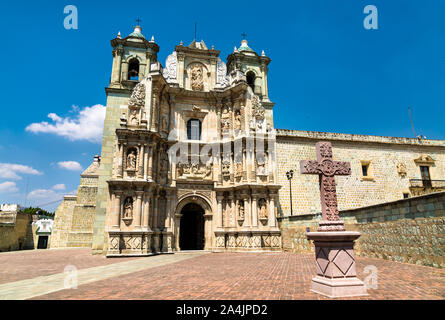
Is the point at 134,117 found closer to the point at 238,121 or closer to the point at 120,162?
the point at 120,162

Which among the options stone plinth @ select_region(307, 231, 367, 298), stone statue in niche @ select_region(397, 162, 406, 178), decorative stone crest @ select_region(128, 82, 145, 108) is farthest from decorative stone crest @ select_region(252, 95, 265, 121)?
stone plinth @ select_region(307, 231, 367, 298)

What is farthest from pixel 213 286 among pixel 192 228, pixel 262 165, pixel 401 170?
pixel 401 170

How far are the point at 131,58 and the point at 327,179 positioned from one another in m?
21.8

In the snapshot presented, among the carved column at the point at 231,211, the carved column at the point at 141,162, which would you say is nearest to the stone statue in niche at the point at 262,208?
the carved column at the point at 231,211

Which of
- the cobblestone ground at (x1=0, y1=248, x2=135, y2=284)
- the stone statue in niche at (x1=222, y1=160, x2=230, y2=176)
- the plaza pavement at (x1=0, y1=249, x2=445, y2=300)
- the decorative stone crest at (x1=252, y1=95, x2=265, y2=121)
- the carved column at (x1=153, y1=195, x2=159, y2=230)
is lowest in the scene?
the cobblestone ground at (x1=0, y1=248, x2=135, y2=284)

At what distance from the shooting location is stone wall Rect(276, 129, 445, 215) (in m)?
23.4

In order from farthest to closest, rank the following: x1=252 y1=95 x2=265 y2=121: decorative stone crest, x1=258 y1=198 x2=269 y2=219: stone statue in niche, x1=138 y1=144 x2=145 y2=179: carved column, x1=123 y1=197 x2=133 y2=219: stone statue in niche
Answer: x1=252 y1=95 x2=265 y2=121: decorative stone crest
x1=258 y1=198 x2=269 y2=219: stone statue in niche
x1=138 y1=144 x2=145 y2=179: carved column
x1=123 y1=197 x2=133 y2=219: stone statue in niche

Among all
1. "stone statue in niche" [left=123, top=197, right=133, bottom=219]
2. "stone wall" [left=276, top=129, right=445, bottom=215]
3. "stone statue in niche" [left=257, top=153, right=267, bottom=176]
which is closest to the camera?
"stone statue in niche" [left=123, top=197, right=133, bottom=219]

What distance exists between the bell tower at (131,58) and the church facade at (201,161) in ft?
0.28

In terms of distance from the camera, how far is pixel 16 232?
2827 cm

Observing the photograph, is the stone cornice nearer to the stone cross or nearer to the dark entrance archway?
the dark entrance archway

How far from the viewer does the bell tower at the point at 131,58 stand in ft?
74.7

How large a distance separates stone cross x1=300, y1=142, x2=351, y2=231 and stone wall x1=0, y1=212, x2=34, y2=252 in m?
29.8

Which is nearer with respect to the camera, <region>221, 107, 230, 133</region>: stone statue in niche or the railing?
<region>221, 107, 230, 133</region>: stone statue in niche
